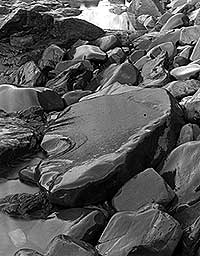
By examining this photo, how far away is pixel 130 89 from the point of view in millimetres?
5270

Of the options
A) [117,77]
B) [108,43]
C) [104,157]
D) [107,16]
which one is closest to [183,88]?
[117,77]

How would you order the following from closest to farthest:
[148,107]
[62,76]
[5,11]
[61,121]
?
[148,107]
[61,121]
[62,76]
[5,11]

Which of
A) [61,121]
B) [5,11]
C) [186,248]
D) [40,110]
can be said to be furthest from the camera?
[5,11]

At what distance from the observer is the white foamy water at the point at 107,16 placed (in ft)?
32.2

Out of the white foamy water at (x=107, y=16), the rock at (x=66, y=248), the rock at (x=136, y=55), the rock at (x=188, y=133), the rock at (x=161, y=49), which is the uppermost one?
the rock at (x=66, y=248)

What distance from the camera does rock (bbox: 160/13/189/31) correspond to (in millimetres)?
7996

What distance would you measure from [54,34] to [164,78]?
3167 mm

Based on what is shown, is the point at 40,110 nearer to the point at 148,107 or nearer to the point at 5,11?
the point at 148,107

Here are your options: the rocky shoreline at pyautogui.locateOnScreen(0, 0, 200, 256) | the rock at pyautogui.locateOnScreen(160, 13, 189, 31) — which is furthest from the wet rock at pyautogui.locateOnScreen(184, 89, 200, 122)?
the rock at pyautogui.locateOnScreen(160, 13, 189, 31)

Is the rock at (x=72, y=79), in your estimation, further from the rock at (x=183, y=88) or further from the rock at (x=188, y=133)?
the rock at (x=188, y=133)

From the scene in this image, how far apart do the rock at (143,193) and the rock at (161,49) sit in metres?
3.15

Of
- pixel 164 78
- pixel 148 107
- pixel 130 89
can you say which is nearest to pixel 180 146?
pixel 148 107

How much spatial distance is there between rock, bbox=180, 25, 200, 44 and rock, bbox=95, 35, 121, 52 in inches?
44.7

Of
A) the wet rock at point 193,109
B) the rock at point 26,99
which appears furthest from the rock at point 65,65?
the wet rock at point 193,109
